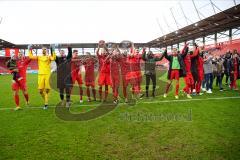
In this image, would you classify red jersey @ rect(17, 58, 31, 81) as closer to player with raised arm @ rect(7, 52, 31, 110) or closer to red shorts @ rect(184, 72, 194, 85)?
player with raised arm @ rect(7, 52, 31, 110)

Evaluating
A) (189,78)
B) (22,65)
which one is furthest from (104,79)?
(189,78)

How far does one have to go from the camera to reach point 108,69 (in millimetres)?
10547

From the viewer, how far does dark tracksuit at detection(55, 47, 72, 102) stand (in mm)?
10024

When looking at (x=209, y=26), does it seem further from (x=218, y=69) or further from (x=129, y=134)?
(x=129, y=134)

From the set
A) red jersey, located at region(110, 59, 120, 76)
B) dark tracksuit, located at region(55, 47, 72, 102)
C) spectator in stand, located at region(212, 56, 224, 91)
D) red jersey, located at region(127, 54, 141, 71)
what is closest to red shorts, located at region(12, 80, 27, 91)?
dark tracksuit, located at region(55, 47, 72, 102)

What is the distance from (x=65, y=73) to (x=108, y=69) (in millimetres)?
1788

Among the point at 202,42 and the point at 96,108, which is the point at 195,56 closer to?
the point at 96,108

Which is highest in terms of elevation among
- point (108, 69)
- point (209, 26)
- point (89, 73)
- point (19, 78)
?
point (209, 26)

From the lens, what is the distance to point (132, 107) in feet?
31.3

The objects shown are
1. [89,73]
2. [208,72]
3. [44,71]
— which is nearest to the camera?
[44,71]

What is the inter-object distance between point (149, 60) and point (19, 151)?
771cm

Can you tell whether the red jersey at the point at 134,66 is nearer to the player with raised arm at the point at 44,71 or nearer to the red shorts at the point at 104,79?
the red shorts at the point at 104,79

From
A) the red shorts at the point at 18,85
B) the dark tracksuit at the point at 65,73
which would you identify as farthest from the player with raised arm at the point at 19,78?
the dark tracksuit at the point at 65,73

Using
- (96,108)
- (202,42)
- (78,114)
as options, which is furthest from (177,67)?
(202,42)
